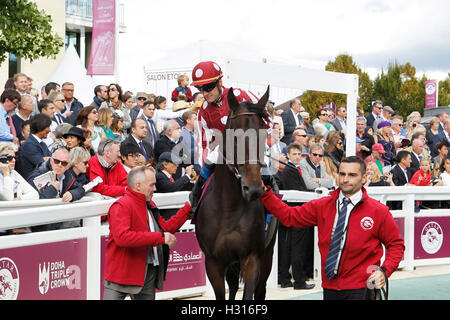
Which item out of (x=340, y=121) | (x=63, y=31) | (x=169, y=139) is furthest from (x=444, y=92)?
(x=169, y=139)

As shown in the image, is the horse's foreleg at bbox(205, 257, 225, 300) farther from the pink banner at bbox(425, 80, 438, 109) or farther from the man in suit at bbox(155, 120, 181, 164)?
the pink banner at bbox(425, 80, 438, 109)

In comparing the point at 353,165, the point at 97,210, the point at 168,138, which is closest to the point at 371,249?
the point at 353,165

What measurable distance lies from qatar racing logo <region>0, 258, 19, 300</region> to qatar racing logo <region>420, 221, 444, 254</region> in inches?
287

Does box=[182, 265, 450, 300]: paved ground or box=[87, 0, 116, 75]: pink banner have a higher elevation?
box=[87, 0, 116, 75]: pink banner

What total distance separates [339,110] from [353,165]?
9.76m

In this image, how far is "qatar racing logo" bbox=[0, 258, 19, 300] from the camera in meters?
4.49

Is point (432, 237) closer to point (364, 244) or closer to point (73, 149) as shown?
point (73, 149)

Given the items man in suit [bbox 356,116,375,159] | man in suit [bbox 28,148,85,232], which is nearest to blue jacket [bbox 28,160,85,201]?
man in suit [bbox 28,148,85,232]

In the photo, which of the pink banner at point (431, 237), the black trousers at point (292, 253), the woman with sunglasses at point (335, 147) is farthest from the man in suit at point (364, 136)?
the black trousers at point (292, 253)

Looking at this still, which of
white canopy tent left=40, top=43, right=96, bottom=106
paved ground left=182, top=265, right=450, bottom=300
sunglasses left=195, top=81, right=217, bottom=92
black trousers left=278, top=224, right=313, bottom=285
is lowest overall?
paved ground left=182, top=265, right=450, bottom=300

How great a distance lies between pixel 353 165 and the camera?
4.38 metres

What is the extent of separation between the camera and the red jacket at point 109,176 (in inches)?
256
